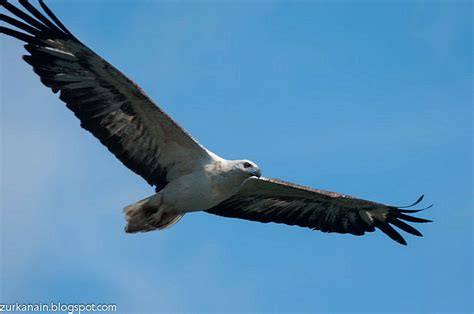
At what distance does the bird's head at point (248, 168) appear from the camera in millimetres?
21234

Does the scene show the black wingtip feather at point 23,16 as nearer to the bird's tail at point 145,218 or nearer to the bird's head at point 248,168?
the bird's tail at point 145,218

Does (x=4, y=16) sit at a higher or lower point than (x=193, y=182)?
higher

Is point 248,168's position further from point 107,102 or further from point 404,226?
point 404,226

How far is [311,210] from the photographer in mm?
23875

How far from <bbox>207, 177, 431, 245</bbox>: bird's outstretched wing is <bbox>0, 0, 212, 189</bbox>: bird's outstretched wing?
66.0 inches

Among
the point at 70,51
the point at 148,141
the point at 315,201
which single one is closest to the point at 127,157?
the point at 148,141

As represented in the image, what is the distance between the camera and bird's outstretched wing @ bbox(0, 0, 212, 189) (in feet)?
69.0

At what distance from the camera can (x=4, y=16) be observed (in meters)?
20.8

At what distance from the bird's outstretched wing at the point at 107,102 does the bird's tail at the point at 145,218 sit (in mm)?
573

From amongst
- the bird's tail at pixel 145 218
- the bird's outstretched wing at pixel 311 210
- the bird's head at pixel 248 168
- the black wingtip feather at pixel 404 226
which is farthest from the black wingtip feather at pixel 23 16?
the black wingtip feather at pixel 404 226

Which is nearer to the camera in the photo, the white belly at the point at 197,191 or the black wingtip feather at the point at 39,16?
the black wingtip feather at the point at 39,16

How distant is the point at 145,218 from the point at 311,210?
3600mm

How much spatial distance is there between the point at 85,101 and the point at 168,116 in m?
1.38

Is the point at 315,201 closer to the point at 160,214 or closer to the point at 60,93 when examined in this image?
the point at 160,214
